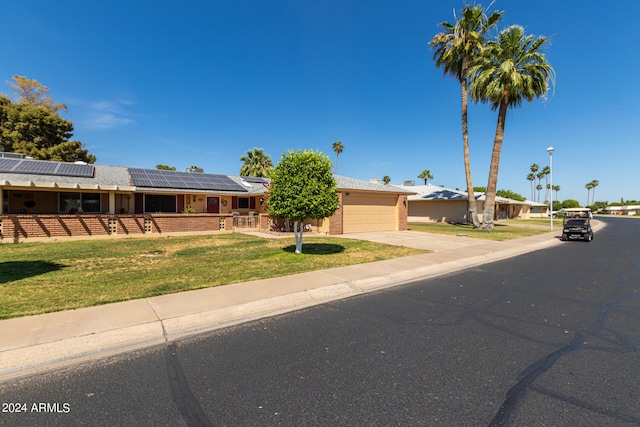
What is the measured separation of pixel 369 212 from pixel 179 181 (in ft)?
44.1

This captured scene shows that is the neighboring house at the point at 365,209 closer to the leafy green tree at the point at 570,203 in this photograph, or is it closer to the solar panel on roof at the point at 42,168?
the solar panel on roof at the point at 42,168

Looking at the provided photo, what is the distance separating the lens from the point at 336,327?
4801 millimetres

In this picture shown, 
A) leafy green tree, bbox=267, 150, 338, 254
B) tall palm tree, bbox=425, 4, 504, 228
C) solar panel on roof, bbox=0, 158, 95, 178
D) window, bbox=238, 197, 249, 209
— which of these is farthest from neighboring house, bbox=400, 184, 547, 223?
solar panel on roof, bbox=0, 158, 95, 178

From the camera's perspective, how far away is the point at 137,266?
8.99 meters

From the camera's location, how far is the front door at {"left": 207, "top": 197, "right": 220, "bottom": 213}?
2192 cm

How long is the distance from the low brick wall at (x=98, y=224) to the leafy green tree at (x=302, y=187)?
32.6ft

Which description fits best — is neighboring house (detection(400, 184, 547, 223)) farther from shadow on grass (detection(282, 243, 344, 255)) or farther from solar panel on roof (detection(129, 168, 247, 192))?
shadow on grass (detection(282, 243, 344, 255))

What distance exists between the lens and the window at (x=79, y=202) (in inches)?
685

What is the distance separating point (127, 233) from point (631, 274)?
21.3 m

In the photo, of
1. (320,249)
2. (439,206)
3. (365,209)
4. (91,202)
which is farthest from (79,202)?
(439,206)

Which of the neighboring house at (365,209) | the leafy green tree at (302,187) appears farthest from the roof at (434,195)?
the leafy green tree at (302,187)

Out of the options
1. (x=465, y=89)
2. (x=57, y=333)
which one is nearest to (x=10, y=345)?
(x=57, y=333)

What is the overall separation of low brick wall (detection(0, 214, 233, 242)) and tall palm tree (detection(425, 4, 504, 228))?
20480mm

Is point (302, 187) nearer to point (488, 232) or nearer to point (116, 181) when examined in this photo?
point (116, 181)
